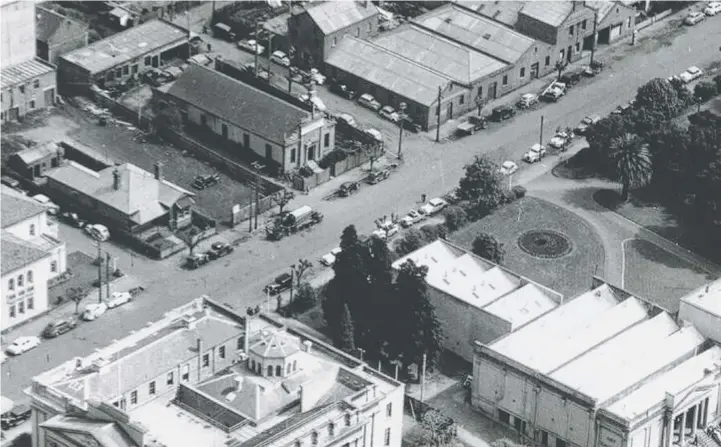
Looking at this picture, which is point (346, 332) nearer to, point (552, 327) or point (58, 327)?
point (552, 327)

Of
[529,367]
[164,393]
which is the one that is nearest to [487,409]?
[529,367]

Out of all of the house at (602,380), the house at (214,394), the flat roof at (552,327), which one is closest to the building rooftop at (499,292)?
the flat roof at (552,327)

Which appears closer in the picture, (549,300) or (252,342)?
(252,342)

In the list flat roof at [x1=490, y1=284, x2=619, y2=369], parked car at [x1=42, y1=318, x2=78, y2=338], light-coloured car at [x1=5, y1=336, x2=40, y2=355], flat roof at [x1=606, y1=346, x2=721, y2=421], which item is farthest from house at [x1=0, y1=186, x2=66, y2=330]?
flat roof at [x1=606, y1=346, x2=721, y2=421]

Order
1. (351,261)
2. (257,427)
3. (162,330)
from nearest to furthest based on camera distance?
(257,427) → (162,330) → (351,261)

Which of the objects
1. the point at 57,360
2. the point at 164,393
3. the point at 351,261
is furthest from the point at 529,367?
the point at 57,360

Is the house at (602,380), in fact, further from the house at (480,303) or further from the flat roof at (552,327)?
the house at (480,303)

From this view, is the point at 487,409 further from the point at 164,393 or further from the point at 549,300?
the point at 164,393

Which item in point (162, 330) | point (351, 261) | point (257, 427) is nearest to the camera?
point (257, 427)
